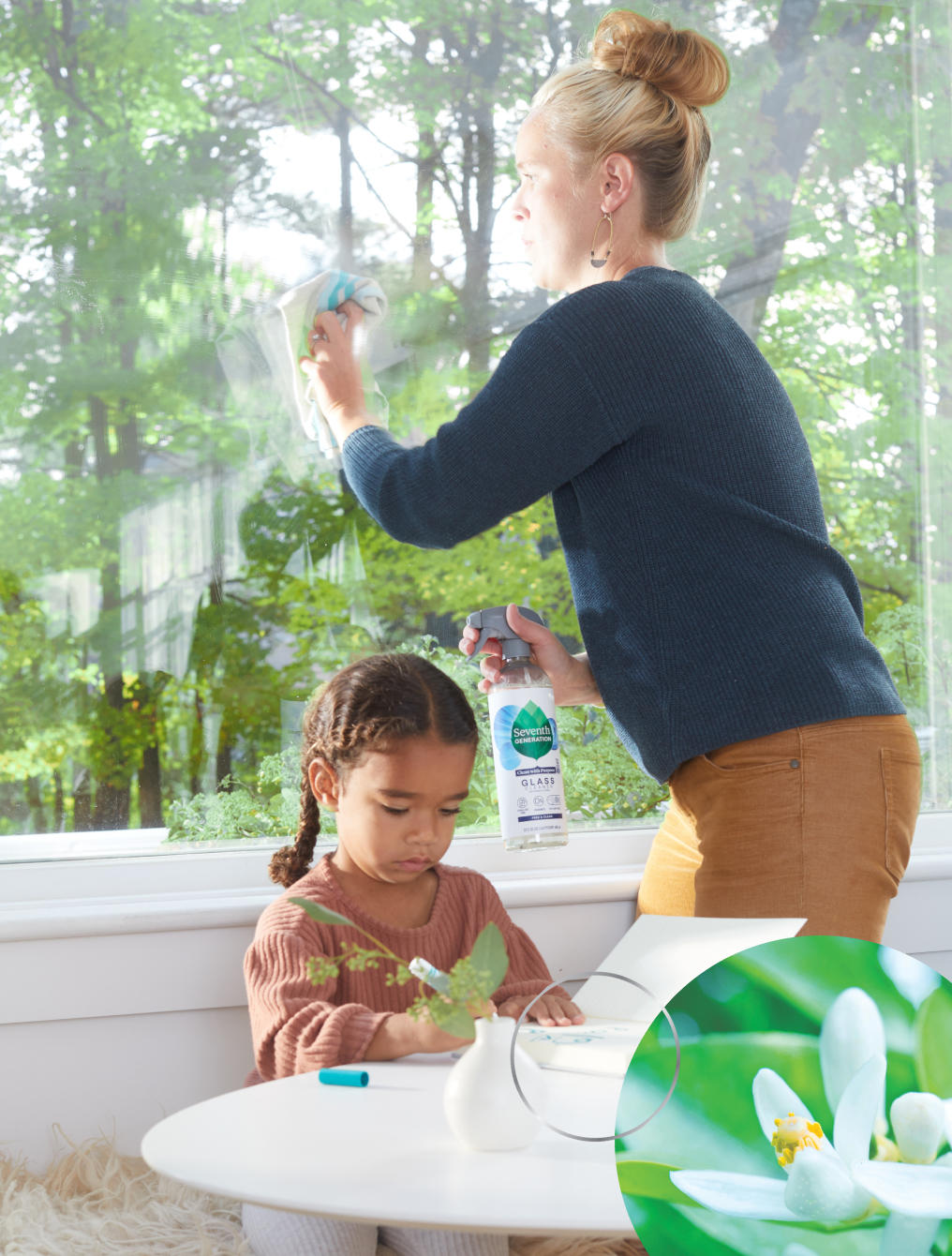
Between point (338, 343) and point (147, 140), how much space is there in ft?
1.42

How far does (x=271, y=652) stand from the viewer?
156 cm

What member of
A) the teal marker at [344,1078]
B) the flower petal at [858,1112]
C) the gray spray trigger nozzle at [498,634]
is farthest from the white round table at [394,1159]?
the gray spray trigger nozzle at [498,634]

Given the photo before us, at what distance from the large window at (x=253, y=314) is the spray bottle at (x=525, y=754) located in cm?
48

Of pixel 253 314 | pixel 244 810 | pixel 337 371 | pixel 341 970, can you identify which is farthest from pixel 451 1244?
pixel 253 314

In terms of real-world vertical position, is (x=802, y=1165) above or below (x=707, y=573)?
below

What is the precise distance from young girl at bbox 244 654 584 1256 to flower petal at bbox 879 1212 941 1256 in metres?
0.54

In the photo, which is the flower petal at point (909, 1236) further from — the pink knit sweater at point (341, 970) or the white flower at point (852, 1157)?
the pink knit sweater at point (341, 970)

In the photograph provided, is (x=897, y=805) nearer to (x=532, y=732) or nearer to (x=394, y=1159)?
(x=532, y=732)

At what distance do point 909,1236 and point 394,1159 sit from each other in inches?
11.8

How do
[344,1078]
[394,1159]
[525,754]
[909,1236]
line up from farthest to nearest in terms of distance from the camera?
[525,754]
[344,1078]
[394,1159]
[909,1236]

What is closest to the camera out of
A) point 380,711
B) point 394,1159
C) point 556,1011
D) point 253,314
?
point 394,1159

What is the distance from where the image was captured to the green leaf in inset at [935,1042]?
1.68ft

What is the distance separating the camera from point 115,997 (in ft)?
4.45

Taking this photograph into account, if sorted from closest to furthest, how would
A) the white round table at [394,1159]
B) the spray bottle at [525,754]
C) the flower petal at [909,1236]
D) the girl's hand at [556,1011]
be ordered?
the flower petal at [909,1236] → the white round table at [394,1159] → the girl's hand at [556,1011] → the spray bottle at [525,754]
